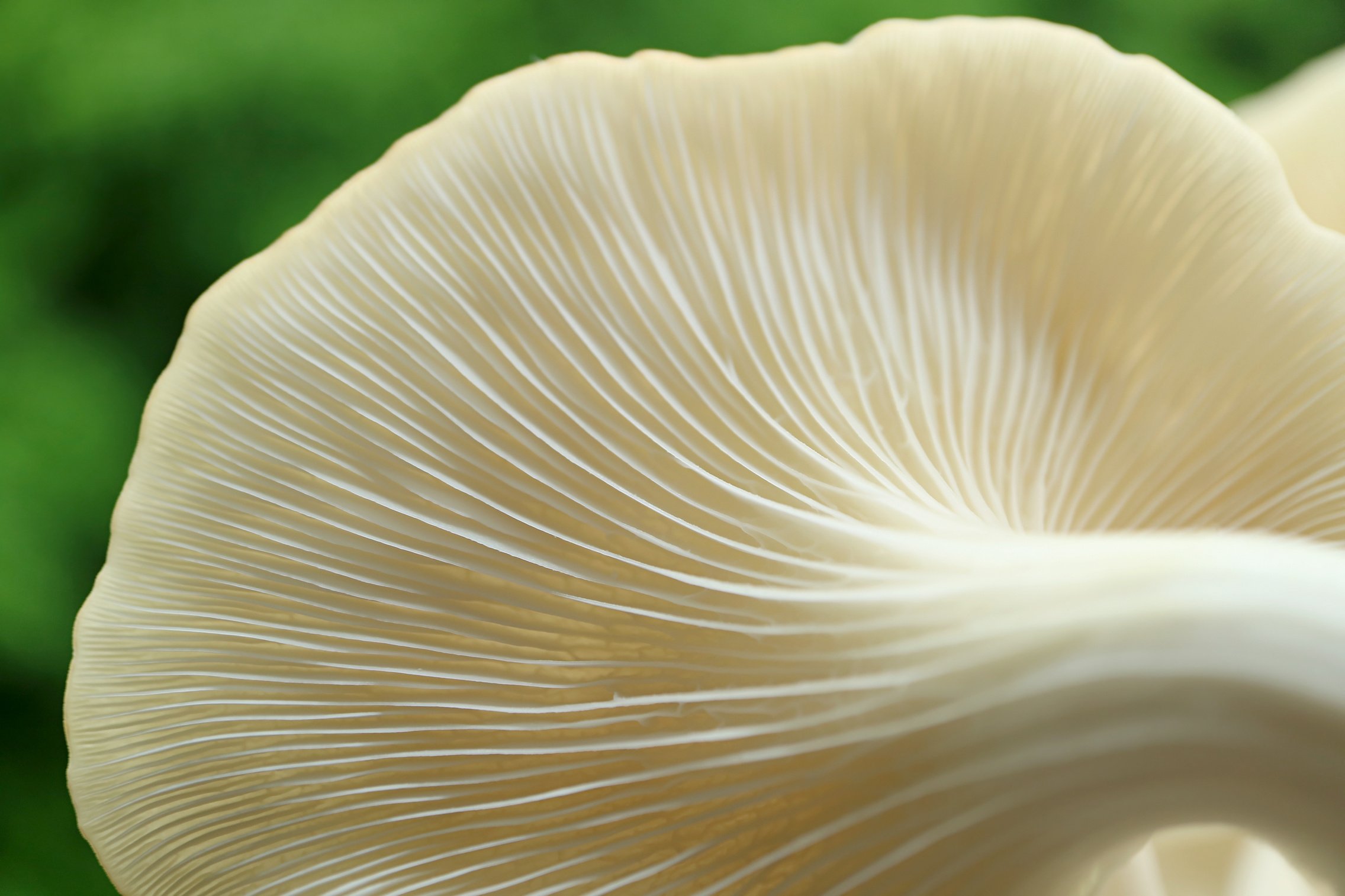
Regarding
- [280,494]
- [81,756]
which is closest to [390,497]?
[280,494]

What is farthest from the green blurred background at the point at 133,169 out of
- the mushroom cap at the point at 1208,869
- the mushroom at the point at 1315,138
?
the mushroom cap at the point at 1208,869

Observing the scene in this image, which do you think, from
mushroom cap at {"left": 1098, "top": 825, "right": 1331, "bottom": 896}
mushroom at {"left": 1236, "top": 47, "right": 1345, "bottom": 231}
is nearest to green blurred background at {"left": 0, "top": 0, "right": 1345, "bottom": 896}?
mushroom at {"left": 1236, "top": 47, "right": 1345, "bottom": 231}

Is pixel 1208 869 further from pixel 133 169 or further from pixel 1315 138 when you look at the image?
pixel 133 169

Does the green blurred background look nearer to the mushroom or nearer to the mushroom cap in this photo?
the mushroom

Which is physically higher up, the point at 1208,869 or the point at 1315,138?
the point at 1315,138

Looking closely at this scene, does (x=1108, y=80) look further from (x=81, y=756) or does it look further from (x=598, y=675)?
(x=81, y=756)

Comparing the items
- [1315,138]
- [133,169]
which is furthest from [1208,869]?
[133,169]
